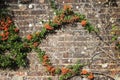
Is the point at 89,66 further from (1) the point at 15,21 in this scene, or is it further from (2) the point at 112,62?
(1) the point at 15,21

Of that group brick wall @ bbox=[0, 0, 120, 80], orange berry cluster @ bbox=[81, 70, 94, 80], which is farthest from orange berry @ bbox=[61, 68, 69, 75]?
orange berry cluster @ bbox=[81, 70, 94, 80]

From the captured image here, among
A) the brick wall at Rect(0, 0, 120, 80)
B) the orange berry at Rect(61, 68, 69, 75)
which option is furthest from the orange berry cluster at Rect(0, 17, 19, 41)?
the orange berry at Rect(61, 68, 69, 75)

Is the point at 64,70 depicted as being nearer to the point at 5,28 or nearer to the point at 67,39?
the point at 67,39

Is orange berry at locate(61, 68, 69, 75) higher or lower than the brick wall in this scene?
lower

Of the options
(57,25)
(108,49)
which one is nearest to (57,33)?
(57,25)

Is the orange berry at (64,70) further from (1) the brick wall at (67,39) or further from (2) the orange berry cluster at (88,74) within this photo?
(2) the orange berry cluster at (88,74)

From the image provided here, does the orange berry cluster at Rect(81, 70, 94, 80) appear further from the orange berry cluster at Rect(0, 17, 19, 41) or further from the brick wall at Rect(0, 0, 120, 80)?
the orange berry cluster at Rect(0, 17, 19, 41)

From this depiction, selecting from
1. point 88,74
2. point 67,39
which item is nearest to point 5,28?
point 67,39

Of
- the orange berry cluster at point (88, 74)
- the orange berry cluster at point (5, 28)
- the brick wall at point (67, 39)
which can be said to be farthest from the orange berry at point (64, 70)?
the orange berry cluster at point (5, 28)

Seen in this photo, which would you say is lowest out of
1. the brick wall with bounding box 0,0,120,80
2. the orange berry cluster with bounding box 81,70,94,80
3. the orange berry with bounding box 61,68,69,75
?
the orange berry cluster with bounding box 81,70,94,80

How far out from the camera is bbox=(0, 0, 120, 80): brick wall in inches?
237

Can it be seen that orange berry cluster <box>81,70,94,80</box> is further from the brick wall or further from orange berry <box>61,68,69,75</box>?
orange berry <box>61,68,69,75</box>

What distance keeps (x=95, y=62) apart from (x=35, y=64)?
1.17 metres

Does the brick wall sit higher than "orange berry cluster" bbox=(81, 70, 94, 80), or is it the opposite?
the brick wall
